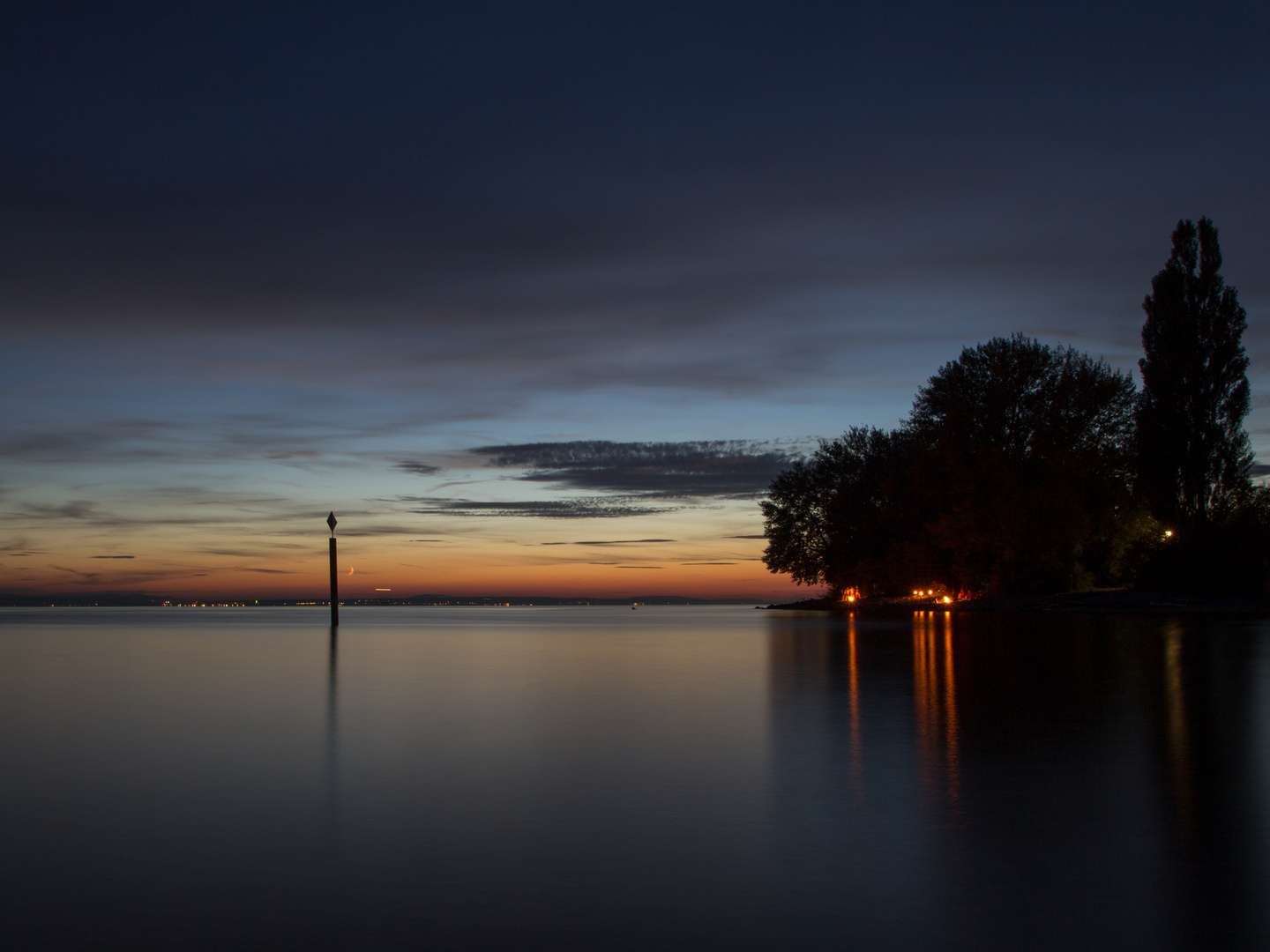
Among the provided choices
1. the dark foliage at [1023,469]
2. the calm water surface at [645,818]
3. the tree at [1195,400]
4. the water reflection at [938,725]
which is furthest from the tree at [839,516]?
the calm water surface at [645,818]

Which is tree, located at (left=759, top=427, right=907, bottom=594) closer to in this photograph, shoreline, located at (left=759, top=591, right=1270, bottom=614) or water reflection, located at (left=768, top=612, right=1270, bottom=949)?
shoreline, located at (left=759, top=591, right=1270, bottom=614)

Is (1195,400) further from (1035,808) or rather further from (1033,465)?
(1035,808)

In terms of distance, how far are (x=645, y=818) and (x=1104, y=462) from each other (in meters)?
51.1

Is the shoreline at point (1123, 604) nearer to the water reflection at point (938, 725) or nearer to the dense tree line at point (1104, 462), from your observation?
the dense tree line at point (1104, 462)

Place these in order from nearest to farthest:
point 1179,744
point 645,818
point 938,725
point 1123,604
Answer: point 645,818 < point 1179,744 < point 938,725 < point 1123,604

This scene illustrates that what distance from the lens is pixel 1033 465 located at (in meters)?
53.1

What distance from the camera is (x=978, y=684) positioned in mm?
15242

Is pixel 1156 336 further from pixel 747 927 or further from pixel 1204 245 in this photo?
pixel 747 927

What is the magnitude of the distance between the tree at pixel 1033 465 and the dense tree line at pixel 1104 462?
6cm

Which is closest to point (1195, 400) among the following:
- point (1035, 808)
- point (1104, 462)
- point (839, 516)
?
point (1104, 462)

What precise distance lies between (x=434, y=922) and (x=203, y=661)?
805 inches

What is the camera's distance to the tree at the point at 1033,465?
5188 cm

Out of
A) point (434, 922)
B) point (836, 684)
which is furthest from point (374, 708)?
point (434, 922)

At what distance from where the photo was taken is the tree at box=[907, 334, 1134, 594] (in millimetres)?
51875
